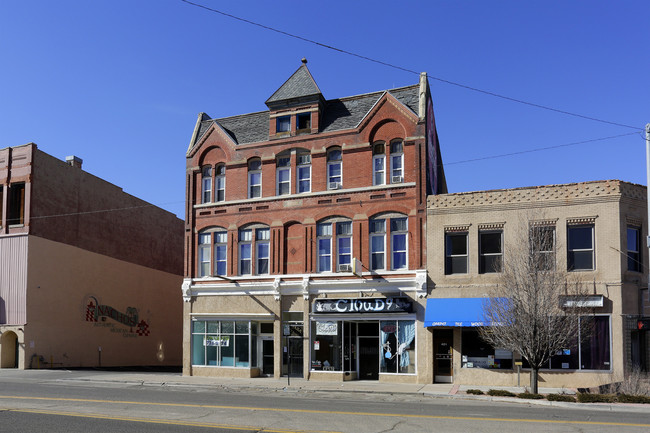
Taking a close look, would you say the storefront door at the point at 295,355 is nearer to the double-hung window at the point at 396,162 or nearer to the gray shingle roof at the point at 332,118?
the double-hung window at the point at 396,162

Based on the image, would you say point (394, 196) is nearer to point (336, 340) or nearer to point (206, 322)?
point (336, 340)

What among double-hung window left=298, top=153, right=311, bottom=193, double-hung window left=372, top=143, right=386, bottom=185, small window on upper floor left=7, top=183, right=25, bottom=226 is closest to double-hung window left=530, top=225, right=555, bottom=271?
double-hung window left=372, top=143, right=386, bottom=185

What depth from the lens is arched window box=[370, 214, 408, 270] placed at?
2795 centimetres

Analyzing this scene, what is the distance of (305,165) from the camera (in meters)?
30.3

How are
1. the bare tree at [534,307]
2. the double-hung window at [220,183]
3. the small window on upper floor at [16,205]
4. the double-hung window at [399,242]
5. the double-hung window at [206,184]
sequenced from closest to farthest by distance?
1. the bare tree at [534,307]
2. the double-hung window at [399,242]
3. the double-hung window at [220,183]
4. the double-hung window at [206,184]
5. the small window on upper floor at [16,205]

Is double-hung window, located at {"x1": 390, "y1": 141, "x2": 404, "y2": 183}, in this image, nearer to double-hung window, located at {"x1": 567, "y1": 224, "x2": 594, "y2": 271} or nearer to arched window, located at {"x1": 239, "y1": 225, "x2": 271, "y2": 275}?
arched window, located at {"x1": 239, "y1": 225, "x2": 271, "y2": 275}

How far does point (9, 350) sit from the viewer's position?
36.6 meters

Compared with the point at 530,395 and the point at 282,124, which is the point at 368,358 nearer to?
the point at 530,395

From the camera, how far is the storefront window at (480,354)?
83.9ft

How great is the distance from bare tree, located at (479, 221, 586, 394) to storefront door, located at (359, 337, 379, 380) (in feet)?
18.0

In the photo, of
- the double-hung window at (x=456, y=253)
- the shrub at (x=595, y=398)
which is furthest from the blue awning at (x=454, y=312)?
the shrub at (x=595, y=398)

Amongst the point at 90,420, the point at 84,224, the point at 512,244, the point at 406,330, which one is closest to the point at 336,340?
the point at 406,330

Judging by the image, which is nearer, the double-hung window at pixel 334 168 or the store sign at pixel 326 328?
the store sign at pixel 326 328

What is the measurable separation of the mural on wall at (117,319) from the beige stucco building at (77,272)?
66mm
